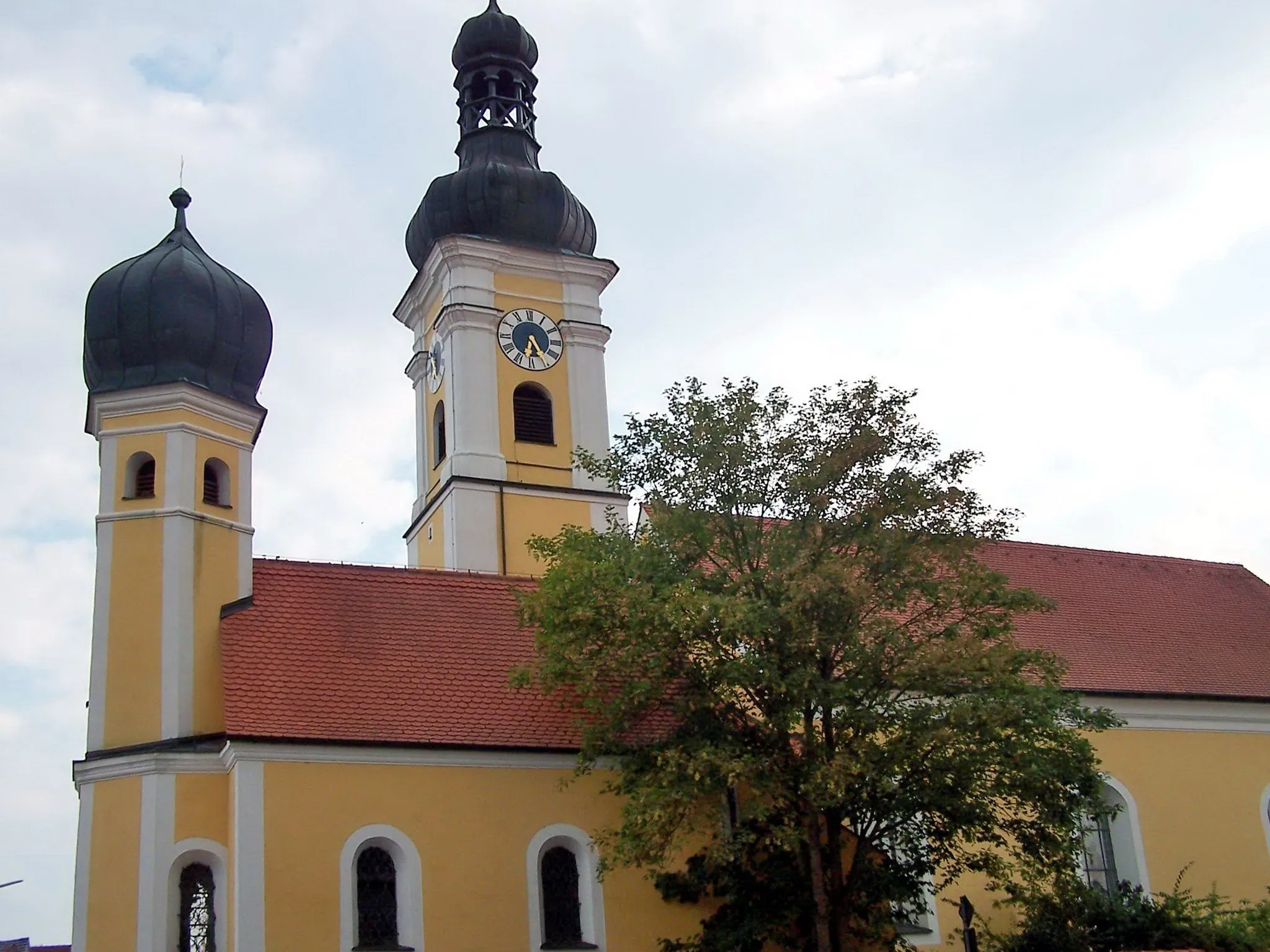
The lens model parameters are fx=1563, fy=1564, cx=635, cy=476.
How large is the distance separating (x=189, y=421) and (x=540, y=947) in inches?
380

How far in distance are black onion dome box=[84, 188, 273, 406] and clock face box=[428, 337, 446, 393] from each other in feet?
34.7

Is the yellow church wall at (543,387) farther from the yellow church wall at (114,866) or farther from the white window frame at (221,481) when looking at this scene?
the yellow church wall at (114,866)

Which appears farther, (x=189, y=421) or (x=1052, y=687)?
(x=189, y=421)

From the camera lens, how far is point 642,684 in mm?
19500

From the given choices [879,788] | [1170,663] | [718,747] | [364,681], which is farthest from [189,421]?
[1170,663]

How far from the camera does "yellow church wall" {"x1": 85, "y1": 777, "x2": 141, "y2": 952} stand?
20.6 meters

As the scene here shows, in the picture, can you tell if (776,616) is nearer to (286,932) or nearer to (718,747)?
(718,747)

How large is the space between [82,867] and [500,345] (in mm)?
17470

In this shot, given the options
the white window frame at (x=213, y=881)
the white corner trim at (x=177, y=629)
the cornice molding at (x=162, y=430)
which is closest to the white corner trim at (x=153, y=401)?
the cornice molding at (x=162, y=430)

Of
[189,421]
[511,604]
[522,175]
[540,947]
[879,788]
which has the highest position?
[522,175]

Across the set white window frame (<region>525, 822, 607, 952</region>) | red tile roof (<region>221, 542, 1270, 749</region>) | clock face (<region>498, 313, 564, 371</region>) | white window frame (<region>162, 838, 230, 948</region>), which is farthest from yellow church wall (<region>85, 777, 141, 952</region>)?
clock face (<region>498, 313, 564, 371</region>)

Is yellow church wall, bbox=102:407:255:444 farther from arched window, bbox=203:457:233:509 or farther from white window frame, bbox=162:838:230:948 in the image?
white window frame, bbox=162:838:230:948

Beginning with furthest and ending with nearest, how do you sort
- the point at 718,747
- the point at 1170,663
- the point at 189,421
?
the point at 1170,663 → the point at 189,421 → the point at 718,747

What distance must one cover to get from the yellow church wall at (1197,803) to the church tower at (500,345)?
12.5 metres
